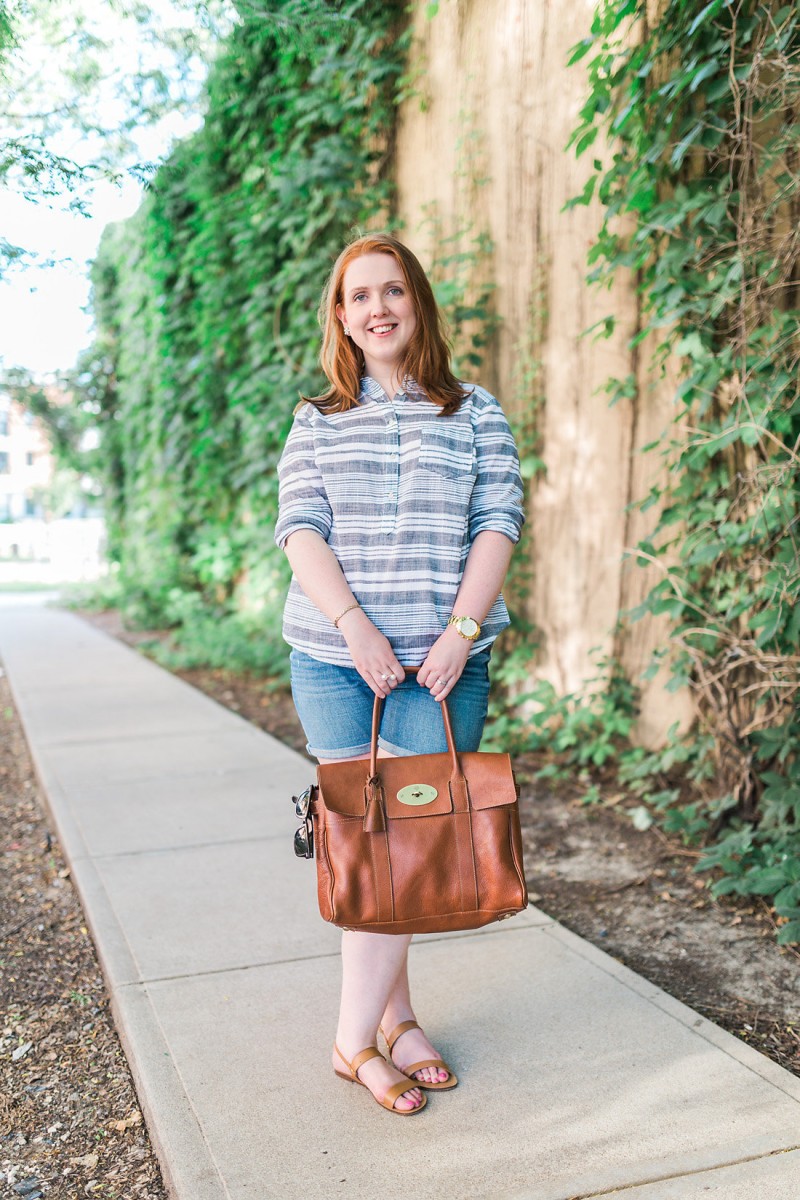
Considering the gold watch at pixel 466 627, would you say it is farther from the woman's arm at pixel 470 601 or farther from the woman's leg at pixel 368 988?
the woman's leg at pixel 368 988

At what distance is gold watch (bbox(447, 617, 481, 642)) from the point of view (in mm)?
1925

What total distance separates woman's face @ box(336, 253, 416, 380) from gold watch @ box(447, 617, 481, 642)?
0.55m

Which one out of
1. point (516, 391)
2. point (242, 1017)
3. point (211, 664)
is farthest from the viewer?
point (211, 664)

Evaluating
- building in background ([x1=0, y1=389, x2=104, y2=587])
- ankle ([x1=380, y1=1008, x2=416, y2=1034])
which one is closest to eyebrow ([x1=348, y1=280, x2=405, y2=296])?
ankle ([x1=380, y1=1008, x2=416, y2=1034])

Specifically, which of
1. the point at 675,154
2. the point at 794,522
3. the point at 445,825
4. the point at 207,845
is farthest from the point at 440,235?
the point at 445,825

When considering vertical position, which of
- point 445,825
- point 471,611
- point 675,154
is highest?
point 675,154

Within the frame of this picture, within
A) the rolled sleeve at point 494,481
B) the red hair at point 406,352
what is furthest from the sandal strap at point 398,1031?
the red hair at point 406,352

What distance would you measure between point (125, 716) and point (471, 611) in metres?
3.76

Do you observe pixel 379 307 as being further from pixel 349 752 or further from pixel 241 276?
pixel 241 276

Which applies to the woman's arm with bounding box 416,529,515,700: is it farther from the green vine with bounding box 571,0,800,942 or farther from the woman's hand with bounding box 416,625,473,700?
the green vine with bounding box 571,0,800,942

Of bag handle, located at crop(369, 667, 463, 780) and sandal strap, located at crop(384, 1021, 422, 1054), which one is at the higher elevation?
bag handle, located at crop(369, 667, 463, 780)

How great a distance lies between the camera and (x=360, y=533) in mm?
1985

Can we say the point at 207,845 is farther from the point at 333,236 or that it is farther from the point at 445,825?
the point at 333,236

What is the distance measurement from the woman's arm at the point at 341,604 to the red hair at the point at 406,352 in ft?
0.96
